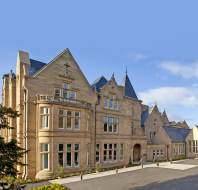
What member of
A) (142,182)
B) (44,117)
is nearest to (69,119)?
(44,117)

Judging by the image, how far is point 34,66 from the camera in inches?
1203

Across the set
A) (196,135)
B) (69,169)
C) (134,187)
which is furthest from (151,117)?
(134,187)

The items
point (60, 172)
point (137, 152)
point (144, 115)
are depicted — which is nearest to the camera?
point (60, 172)

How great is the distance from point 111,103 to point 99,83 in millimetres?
3675

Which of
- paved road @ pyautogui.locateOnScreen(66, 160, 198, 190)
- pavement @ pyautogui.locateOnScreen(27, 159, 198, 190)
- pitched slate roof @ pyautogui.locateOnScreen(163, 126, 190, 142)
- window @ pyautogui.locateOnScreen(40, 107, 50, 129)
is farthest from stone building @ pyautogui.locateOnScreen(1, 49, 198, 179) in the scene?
pitched slate roof @ pyautogui.locateOnScreen(163, 126, 190, 142)

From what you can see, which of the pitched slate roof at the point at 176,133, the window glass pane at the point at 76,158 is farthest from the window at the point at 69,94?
the pitched slate roof at the point at 176,133

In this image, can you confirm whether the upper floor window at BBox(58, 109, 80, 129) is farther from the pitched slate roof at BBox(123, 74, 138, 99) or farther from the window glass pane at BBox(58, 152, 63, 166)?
the pitched slate roof at BBox(123, 74, 138, 99)

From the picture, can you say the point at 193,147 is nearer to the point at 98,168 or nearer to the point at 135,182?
the point at 98,168

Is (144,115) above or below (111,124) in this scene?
above

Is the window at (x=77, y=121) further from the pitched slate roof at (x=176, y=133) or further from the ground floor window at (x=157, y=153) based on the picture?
the pitched slate roof at (x=176, y=133)

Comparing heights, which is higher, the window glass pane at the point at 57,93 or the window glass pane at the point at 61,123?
the window glass pane at the point at 57,93

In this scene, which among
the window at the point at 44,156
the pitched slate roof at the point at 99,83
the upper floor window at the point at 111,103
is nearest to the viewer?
the window at the point at 44,156

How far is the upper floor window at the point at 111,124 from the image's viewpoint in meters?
36.2

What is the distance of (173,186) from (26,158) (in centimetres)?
1620
